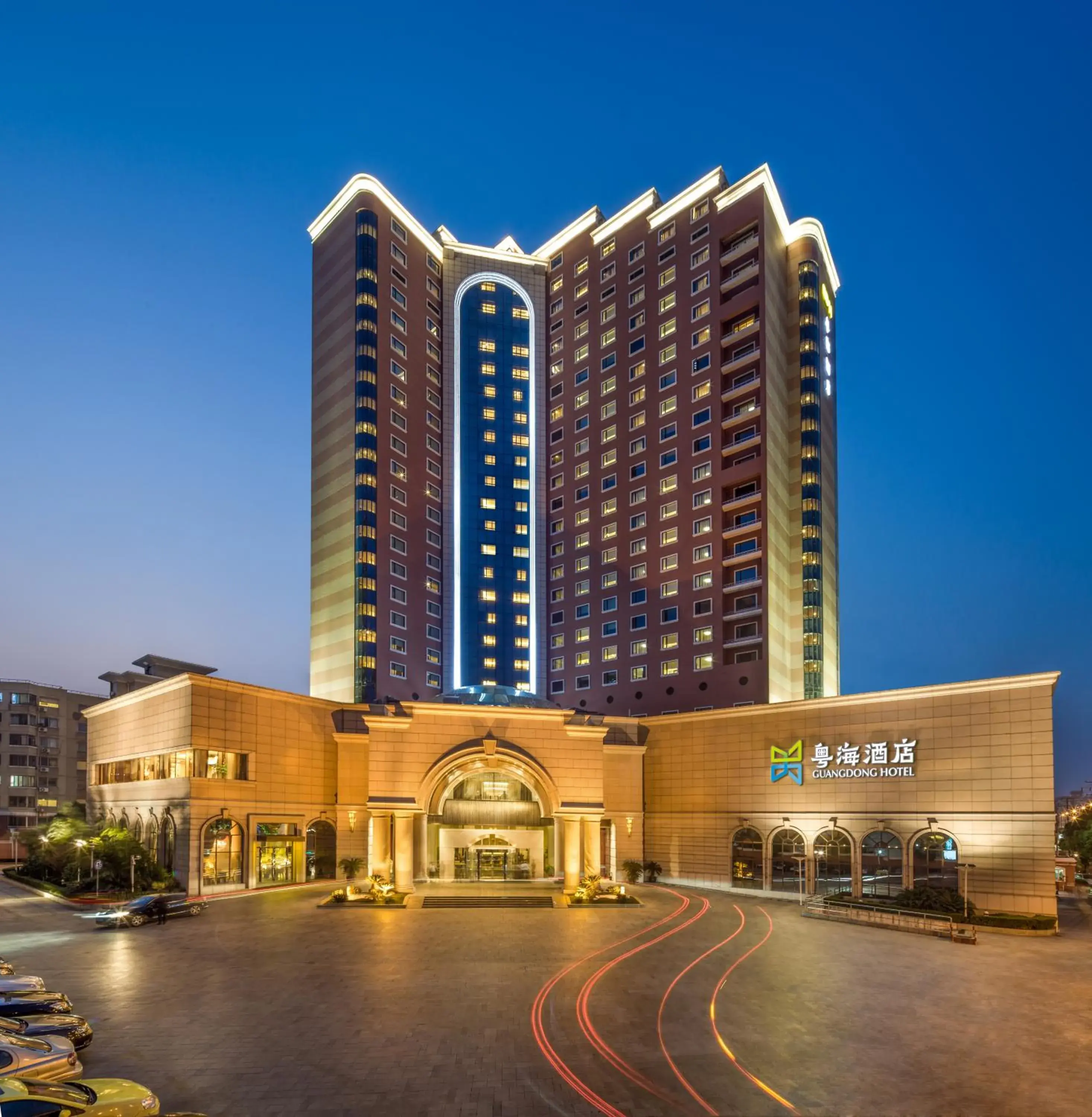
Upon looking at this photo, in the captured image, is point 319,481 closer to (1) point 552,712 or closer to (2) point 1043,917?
(1) point 552,712

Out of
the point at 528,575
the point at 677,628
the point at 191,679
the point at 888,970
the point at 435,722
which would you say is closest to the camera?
the point at 888,970

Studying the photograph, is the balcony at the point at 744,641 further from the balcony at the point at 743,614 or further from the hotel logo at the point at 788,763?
the hotel logo at the point at 788,763

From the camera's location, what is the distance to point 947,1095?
58.9 feet

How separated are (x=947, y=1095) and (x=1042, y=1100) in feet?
6.61

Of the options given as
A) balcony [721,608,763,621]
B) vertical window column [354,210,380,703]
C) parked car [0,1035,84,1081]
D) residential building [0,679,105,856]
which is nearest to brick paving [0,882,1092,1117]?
parked car [0,1035,84,1081]

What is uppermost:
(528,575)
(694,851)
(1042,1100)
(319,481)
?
(319,481)

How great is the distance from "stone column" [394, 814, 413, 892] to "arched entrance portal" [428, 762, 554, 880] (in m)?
4.82

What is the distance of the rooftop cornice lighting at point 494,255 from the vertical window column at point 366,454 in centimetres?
1648

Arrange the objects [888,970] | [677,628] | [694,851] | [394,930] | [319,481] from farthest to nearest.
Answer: [319,481] < [677,628] < [694,851] < [394,930] < [888,970]

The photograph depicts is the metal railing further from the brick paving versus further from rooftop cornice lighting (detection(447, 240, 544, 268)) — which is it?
rooftop cornice lighting (detection(447, 240, 544, 268))

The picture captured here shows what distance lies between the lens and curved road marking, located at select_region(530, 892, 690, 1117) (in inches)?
679

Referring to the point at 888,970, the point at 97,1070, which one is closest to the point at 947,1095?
the point at 888,970

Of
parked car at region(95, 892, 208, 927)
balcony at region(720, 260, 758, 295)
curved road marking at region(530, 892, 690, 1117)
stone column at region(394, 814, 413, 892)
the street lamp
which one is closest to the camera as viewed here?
curved road marking at region(530, 892, 690, 1117)

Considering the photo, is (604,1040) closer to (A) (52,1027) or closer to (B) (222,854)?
(A) (52,1027)
